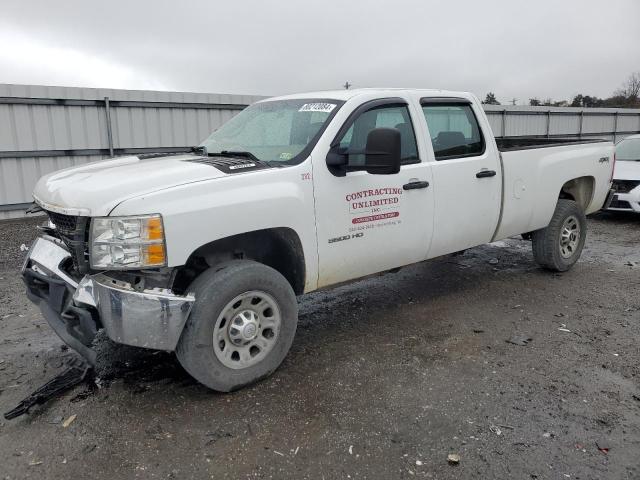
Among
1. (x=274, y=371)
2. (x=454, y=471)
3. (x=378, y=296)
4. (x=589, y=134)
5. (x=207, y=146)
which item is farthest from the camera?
(x=589, y=134)

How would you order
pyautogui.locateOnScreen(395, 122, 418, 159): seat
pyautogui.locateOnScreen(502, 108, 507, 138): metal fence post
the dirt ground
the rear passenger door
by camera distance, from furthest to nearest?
pyautogui.locateOnScreen(502, 108, 507, 138): metal fence post, the rear passenger door, pyautogui.locateOnScreen(395, 122, 418, 159): seat, the dirt ground

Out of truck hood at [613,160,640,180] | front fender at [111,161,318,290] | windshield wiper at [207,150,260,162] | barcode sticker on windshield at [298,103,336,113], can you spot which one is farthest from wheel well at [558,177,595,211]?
windshield wiper at [207,150,260,162]

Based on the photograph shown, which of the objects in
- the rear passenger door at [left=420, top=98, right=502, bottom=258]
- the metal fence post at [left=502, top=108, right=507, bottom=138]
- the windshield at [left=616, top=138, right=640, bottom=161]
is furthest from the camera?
the metal fence post at [left=502, top=108, right=507, bottom=138]

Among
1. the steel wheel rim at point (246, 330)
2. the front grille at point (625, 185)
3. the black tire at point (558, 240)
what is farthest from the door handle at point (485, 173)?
the front grille at point (625, 185)

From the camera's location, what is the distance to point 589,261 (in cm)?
700

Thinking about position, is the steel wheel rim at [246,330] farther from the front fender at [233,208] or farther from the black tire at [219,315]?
the front fender at [233,208]

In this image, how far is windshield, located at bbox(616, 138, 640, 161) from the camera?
10336mm

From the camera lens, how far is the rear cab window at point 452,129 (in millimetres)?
4738

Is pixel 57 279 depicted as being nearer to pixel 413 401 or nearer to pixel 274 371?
pixel 274 371

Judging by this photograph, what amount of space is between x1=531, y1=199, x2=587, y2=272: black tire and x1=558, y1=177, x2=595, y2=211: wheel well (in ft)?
0.70

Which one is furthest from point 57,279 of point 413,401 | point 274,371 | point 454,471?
point 454,471

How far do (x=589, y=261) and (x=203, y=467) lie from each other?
236 inches

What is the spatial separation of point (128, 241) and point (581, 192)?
5.58 meters

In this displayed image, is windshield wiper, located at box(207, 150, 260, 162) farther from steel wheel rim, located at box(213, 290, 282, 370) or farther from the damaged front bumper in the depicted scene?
the damaged front bumper
